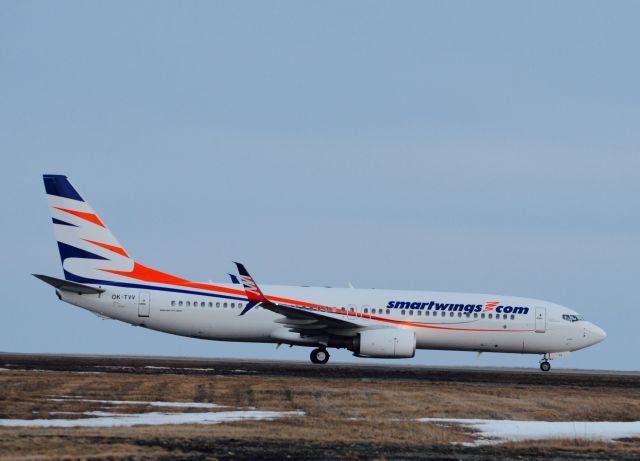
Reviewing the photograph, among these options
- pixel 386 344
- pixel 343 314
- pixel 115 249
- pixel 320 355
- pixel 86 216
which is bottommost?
pixel 320 355

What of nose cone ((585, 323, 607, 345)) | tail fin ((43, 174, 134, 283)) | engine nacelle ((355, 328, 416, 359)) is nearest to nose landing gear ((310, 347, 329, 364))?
engine nacelle ((355, 328, 416, 359))

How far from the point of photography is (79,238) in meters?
41.9

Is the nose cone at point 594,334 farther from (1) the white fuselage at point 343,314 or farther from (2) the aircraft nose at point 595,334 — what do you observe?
(1) the white fuselage at point 343,314

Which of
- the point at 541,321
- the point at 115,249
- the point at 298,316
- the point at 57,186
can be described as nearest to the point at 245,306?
the point at 298,316

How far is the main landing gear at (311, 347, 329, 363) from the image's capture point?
4203 centimetres

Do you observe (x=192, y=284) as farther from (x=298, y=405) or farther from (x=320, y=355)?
(x=298, y=405)

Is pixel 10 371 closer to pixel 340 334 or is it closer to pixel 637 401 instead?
pixel 340 334

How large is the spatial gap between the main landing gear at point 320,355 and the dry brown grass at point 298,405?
10.3m

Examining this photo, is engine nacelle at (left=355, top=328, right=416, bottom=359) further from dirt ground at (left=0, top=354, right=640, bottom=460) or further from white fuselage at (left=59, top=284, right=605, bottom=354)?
dirt ground at (left=0, top=354, right=640, bottom=460)

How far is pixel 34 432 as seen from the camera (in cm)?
1508

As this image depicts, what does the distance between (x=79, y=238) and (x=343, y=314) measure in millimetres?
11261

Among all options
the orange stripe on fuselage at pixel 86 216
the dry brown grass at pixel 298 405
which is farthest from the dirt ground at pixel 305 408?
the orange stripe on fuselage at pixel 86 216

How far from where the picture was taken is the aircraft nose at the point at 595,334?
144 ft

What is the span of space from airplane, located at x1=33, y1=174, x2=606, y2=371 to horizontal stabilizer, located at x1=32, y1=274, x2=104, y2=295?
0.04m
